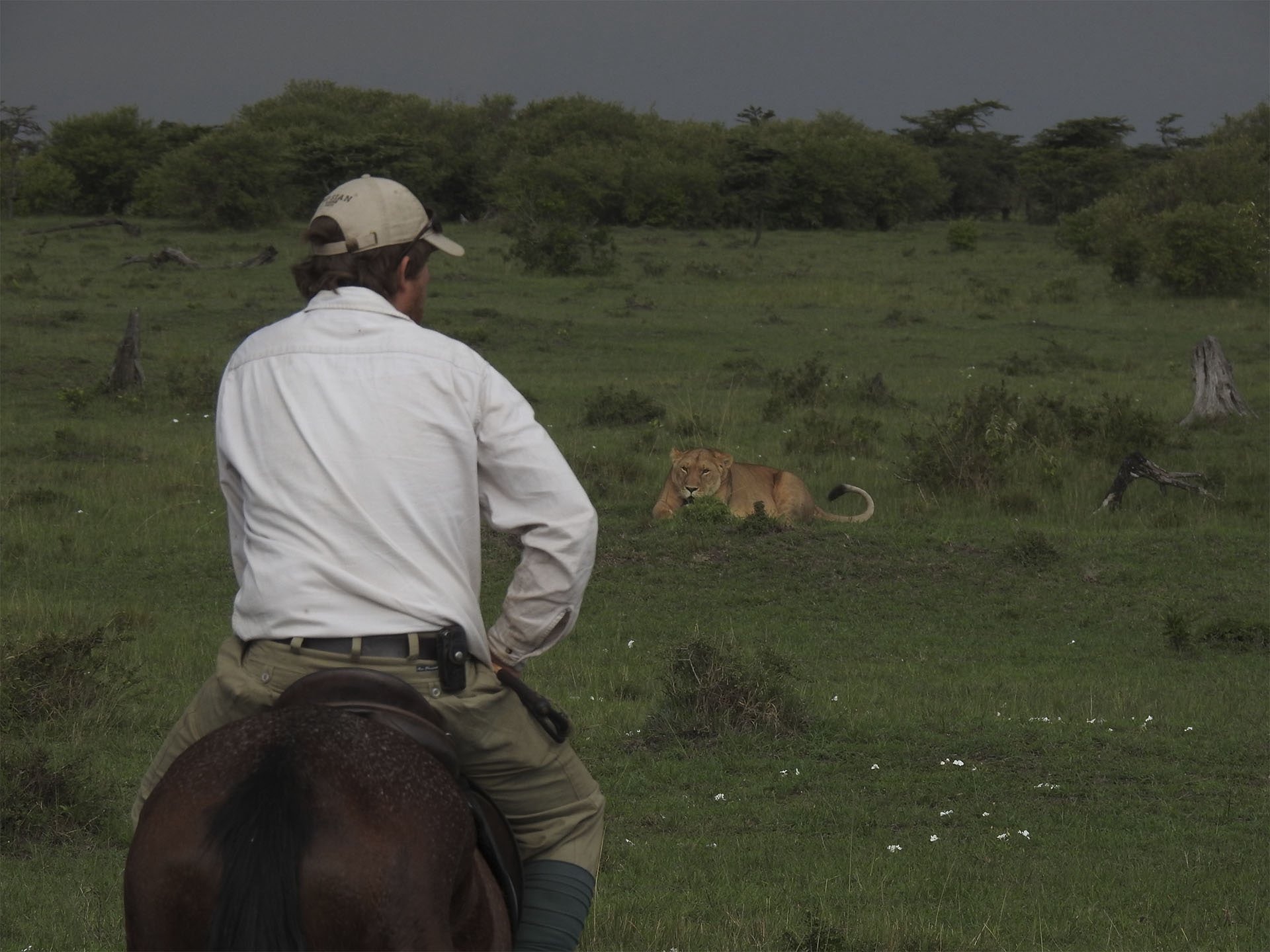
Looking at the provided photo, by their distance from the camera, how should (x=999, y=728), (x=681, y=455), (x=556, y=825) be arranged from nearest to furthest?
(x=556, y=825) < (x=999, y=728) < (x=681, y=455)

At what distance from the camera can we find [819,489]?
40.6ft

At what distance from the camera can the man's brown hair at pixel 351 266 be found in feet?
9.74

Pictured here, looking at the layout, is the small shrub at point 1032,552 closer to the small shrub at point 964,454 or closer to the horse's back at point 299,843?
the small shrub at point 964,454

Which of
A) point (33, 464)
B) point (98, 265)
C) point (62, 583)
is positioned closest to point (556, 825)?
point (62, 583)

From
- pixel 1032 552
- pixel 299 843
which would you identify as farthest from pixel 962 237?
pixel 299 843

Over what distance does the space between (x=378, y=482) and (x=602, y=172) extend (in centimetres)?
4218

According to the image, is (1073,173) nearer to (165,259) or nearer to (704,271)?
(704,271)

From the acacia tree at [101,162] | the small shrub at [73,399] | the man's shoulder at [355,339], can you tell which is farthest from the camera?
the acacia tree at [101,162]

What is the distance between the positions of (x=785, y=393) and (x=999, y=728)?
944 cm

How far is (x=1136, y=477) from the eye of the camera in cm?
1170

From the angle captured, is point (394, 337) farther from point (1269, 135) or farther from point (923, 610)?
point (1269, 135)

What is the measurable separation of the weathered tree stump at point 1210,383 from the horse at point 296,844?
44.6 ft

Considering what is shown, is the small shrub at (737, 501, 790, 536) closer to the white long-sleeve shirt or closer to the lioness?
the lioness

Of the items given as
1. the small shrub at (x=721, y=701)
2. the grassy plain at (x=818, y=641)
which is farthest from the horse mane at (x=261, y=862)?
the small shrub at (x=721, y=701)
